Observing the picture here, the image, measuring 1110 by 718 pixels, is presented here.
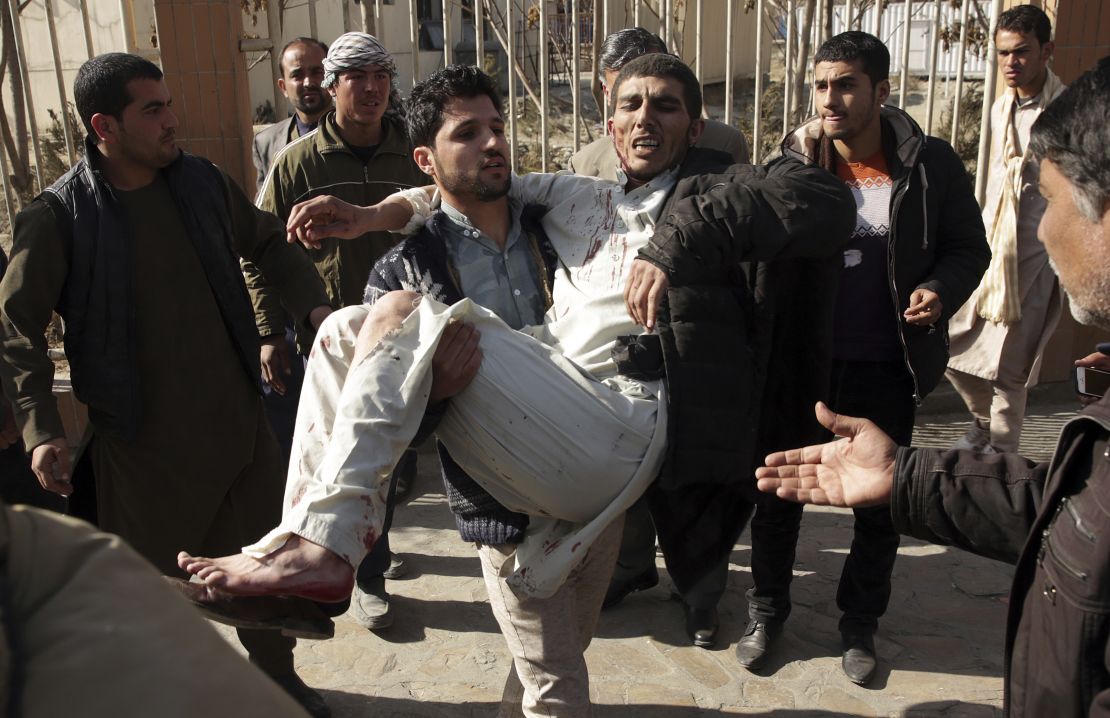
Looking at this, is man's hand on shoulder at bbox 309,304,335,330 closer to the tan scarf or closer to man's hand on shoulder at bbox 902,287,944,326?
man's hand on shoulder at bbox 902,287,944,326

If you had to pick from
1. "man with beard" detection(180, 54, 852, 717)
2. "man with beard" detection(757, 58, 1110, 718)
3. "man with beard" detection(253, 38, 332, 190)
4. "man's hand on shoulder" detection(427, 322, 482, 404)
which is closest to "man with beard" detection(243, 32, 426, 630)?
"man with beard" detection(253, 38, 332, 190)

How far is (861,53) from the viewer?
336 centimetres

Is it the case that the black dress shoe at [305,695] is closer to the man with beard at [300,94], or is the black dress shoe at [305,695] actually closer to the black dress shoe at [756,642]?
the black dress shoe at [756,642]

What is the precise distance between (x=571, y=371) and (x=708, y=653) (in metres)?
1.70

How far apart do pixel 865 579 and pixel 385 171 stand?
95.6 inches

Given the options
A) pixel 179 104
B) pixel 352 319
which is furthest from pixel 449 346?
pixel 179 104

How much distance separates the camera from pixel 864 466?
2.09 meters

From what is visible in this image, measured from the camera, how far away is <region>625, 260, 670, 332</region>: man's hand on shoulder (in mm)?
2258

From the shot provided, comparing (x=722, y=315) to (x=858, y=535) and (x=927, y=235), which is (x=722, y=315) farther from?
(x=858, y=535)

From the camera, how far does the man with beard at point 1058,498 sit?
150 cm

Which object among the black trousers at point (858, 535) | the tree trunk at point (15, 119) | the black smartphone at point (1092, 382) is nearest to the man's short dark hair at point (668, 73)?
the black trousers at point (858, 535)

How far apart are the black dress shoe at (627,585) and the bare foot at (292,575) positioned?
1.99 m

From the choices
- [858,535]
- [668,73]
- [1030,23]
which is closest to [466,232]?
[668,73]

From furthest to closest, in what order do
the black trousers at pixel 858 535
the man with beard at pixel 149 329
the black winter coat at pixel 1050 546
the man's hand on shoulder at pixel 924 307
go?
1. the black trousers at pixel 858 535
2. the man's hand on shoulder at pixel 924 307
3. the man with beard at pixel 149 329
4. the black winter coat at pixel 1050 546
